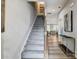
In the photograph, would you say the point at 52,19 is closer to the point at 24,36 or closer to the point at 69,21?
the point at 69,21

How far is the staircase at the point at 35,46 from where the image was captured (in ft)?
17.5

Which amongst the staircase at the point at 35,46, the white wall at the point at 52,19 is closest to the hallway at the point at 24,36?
the staircase at the point at 35,46

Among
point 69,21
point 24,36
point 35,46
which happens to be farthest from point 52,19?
point 24,36

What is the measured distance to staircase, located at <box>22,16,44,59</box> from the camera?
532cm

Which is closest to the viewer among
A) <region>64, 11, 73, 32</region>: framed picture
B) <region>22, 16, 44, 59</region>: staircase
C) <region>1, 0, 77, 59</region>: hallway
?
<region>1, 0, 77, 59</region>: hallway

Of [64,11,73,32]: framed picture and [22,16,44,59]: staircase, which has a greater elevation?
[64,11,73,32]: framed picture

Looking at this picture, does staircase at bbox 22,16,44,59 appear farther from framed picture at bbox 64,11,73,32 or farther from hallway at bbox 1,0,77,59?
framed picture at bbox 64,11,73,32

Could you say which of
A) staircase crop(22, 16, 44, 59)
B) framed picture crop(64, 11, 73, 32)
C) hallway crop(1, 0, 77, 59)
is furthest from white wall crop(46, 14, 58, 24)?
framed picture crop(64, 11, 73, 32)

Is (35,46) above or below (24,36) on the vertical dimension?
below

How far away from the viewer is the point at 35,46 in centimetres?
619

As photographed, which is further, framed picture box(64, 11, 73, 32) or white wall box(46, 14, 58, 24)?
white wall box(46, 14, 58, 24)

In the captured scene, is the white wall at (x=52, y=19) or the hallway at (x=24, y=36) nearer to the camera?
the hallway at (x=24, y=36)

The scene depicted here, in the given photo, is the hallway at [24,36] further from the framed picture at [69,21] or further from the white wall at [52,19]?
the white wall at [52,19]

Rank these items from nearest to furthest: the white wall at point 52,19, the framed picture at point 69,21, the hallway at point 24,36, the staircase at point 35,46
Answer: the hallway at point 24,36, the staircase at point 35,46, the framed picture at point 69,21, the white wall at point 52,19
